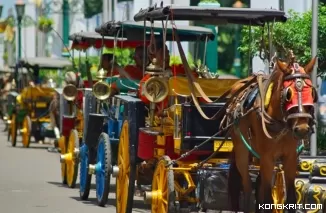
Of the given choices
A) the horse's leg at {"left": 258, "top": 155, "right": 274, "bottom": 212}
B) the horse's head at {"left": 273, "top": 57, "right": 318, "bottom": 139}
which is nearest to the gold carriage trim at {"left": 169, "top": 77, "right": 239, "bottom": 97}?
the horse's leg at {"left": 258, "top": 155, "right": 274, "bottom": 212}

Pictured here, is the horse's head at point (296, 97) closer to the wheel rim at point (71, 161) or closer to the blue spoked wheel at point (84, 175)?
the blue spoked wheel at point (84, 175)

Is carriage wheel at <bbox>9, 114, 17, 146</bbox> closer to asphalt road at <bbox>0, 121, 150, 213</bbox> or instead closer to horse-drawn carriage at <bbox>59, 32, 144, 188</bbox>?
asphalt road at <bbox>0, 121, 150, 213</bbox>

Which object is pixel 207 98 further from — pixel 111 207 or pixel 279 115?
pixel 111 207

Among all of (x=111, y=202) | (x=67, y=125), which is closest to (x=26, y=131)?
(x=67, y=125)

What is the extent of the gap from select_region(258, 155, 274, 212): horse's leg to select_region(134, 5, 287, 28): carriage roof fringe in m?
2.18

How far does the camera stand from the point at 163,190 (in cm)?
1248

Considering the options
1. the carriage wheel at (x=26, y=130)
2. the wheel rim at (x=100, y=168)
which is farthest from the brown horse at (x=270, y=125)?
the carriage wheel at (x=26, y=130)

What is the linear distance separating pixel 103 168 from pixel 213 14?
2919 millimetres

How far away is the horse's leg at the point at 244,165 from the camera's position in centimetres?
1205

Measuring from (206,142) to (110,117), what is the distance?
372 centimetres

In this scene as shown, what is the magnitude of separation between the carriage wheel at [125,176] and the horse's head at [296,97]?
2942mm

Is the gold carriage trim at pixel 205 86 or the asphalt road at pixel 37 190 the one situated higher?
the gold carriage trim at pixel 205 86

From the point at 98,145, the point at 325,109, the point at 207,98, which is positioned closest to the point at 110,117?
the point at 98,145

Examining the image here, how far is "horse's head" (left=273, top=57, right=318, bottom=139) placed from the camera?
10.8 meters
